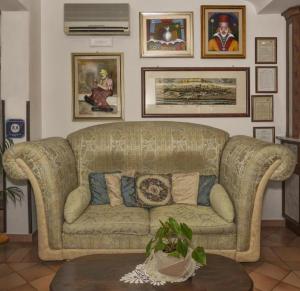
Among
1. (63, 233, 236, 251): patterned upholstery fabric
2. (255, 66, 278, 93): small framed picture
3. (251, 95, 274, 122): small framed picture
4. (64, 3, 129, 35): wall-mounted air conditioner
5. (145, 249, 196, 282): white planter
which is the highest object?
(64, 3, 129, 35): wall-mounted air conditioner

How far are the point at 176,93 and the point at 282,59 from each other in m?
1.20

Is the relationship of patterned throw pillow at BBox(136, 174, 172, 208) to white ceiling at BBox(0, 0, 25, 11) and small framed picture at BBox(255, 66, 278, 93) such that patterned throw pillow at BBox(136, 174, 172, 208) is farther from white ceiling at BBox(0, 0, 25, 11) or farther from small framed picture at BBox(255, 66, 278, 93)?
white ceiling at BBox(0, 0, 25, 11)

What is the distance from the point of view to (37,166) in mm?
2676

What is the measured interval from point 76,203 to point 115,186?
45 cm

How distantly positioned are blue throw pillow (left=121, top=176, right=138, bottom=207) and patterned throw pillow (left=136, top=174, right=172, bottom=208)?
1.5 inches

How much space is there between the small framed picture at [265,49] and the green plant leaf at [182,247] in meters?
2.70

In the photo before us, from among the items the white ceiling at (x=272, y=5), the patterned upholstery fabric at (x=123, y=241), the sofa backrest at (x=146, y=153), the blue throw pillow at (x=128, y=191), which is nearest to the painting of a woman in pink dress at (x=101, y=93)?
the sofa backrest at (x=146, y=153)

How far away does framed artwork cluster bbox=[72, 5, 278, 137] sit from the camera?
12.5ft

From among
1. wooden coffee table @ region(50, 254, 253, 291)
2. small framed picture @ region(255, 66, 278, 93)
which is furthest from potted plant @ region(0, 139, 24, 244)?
small framed picture @ region(255, 66, 278, 93)

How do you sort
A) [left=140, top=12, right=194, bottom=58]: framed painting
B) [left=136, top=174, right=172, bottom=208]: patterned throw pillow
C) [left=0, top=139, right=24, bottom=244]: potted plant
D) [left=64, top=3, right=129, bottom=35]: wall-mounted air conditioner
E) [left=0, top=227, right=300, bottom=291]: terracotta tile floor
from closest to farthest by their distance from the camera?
[left=0, top=227, right=300, bottom=291]: terracotta tile floor → [left=136, top=174, right=172, bottom=208]: patterned throw pillow → [left=0, top=139, right=24, bottom=244]: potted plant → [left=64, top=3, right=129, bottom=35]: wall-mounted air conditioner → [left=140, top=12, right=194, bottom=58]: framed painting

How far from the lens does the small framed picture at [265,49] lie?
12.6ft

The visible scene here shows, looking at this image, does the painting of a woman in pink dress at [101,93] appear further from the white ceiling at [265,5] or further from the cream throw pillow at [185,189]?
the cream throw pillow at [185,189]

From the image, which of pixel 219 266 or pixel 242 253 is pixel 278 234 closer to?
pixel 242 253

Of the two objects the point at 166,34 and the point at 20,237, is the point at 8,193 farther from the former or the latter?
the point at 166,34
